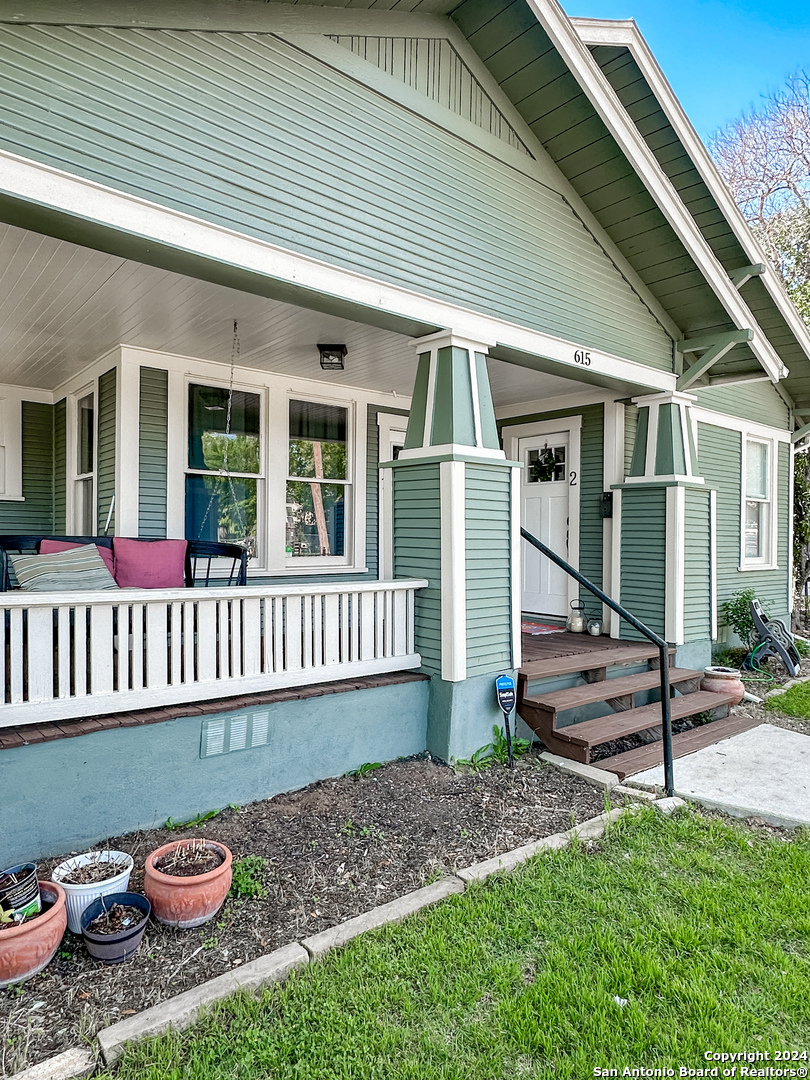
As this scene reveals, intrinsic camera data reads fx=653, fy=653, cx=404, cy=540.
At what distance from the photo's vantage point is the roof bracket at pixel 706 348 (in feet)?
18.1

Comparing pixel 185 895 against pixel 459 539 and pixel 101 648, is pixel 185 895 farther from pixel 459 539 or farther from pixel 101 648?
pixel 459 539

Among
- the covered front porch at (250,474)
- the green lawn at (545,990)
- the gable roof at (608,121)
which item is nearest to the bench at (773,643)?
the covered front porch at (250,474)

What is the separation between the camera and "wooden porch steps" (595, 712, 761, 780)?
13.5 ft

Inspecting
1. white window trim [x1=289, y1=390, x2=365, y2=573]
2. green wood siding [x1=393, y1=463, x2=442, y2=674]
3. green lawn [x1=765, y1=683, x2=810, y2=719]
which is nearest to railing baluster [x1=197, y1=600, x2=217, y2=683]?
green wood siding [x1=393, y1=463, x2=442, y2=674]

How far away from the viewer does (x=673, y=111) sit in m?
4.82

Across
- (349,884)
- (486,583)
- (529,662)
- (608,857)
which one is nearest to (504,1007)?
(349,884)

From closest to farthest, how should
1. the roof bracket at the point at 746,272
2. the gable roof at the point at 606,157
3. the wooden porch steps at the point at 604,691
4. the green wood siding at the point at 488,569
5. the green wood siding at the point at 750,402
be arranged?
the gable roof at the point at 606,157 < the green wood siding at the point at 488,569 < the wooden porch steps at the point at 604,691 < the roof bracket at the point at 746,272 < the green wood siding at the point at 750,402

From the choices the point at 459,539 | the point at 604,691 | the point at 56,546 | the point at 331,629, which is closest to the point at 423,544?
the point at 459,539

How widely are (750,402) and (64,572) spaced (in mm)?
7817

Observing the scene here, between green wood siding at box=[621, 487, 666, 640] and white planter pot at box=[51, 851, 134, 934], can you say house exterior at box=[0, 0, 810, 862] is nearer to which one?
green wood siding at box=[621, 487, 666, 640]

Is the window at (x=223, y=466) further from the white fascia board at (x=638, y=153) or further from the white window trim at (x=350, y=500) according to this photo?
the white fascia board at (x=638, y=153)

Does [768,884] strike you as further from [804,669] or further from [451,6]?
[804,669]

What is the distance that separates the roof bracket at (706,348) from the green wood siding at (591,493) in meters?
0.83

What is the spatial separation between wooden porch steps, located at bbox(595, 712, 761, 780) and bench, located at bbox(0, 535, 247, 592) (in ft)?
9.34
